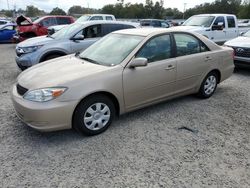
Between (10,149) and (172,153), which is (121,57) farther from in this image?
(10,149)

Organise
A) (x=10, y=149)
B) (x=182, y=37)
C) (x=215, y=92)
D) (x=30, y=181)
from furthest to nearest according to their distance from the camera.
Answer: (x=215, y=92)
(x=182, y=37)
(x=10, y=149)
(x=30, y=181)

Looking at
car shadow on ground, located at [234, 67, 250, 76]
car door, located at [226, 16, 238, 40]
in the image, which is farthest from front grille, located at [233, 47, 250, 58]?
car door, located at [226, 16, 238, 40]

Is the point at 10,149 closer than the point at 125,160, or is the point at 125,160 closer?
the point at 125,160

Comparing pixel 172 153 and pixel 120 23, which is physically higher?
pixel 120 23

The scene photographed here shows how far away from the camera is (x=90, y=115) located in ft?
12.3

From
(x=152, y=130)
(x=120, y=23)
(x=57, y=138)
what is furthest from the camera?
(x=120, y=23)

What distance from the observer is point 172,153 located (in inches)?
135

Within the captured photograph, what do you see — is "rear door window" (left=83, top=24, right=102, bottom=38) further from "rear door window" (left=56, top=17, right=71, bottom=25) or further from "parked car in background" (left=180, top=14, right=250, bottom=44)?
"rear door window" (left=56, top=17, right=71, bottom=25)

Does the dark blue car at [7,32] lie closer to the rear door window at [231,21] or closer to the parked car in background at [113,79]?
the rear door window at [231,21]

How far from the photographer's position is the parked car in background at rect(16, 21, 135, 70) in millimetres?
6812

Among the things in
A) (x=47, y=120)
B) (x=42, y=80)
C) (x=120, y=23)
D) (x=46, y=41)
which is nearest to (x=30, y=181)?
(x=47, y=120)

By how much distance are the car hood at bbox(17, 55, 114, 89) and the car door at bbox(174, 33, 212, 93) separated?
1.53 meters

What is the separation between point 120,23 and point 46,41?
2525 millimetres

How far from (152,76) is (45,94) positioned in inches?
69.3
